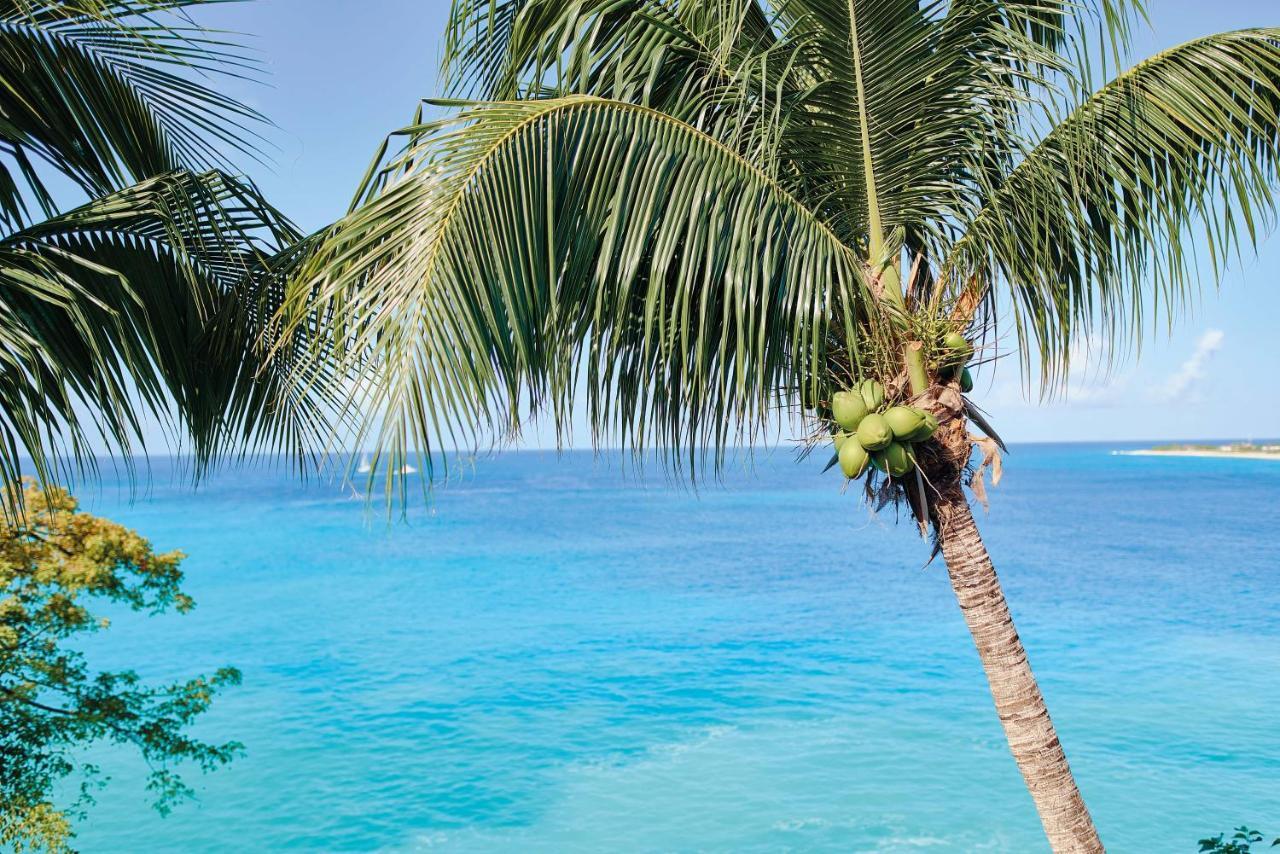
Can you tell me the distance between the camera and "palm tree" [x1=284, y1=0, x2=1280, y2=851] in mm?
2602

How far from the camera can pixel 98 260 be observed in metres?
3.38

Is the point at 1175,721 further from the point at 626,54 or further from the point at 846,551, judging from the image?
the point at 846,551

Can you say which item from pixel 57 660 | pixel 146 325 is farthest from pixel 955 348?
pixel 57 660

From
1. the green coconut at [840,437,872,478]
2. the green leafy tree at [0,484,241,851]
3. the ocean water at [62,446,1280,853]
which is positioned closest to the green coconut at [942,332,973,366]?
the green coconut at [840,437,872,478]

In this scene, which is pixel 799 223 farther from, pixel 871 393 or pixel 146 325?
pixel 146 325

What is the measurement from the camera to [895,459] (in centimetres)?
289

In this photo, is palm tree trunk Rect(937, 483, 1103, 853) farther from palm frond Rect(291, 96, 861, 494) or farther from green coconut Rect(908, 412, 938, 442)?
palm frond Rect(291, 96, 861, 494)

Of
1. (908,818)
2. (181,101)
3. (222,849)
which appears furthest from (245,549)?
(181,101)

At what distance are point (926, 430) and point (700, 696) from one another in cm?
1427

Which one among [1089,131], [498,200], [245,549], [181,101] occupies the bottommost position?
[245,549]

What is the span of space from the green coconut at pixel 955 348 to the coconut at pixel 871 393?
0.86ft

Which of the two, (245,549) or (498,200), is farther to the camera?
(245,549)

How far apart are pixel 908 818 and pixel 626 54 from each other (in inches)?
410

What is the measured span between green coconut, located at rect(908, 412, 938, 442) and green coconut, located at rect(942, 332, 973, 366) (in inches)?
10.9
